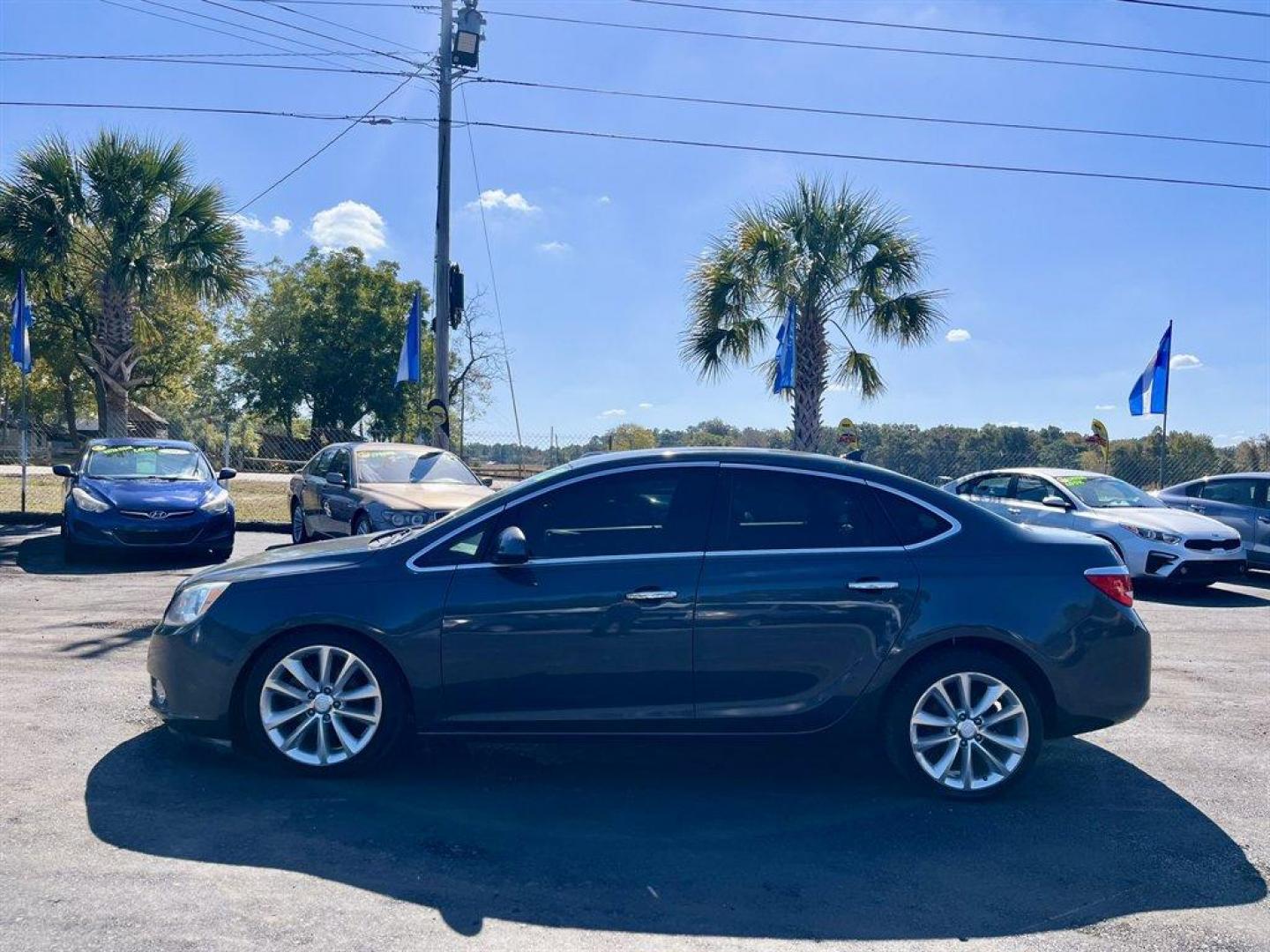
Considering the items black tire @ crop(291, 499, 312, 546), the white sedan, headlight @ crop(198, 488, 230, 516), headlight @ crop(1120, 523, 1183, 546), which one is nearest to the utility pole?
black tire @ crop(291, 499, 312, 546)

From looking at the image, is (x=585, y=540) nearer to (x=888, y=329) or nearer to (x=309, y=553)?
(x=309, y=553)

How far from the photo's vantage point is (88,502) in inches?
467

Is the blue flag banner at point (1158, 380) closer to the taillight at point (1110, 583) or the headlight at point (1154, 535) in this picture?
the headlight at point (1154, 535)

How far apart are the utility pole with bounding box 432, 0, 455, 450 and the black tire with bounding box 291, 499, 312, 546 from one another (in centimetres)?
322

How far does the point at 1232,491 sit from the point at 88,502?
14392 millimetres

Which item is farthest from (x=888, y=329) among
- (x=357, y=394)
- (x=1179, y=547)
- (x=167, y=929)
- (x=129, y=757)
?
(x=357, y=394)

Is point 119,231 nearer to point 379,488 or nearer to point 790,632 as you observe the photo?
point 379,488

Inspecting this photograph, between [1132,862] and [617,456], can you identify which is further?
[617,456]

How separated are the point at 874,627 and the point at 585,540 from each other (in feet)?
4.51

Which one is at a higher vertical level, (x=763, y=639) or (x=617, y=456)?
(x=617, y=456)

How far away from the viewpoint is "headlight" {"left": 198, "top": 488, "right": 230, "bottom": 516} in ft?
40.0

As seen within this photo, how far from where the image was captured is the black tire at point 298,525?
14.0m

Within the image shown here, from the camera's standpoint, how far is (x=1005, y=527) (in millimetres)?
4949

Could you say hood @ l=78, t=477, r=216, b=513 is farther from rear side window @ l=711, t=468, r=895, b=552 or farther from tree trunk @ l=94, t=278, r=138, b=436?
rear side window @ l=711, t=468, r=895, b=552
